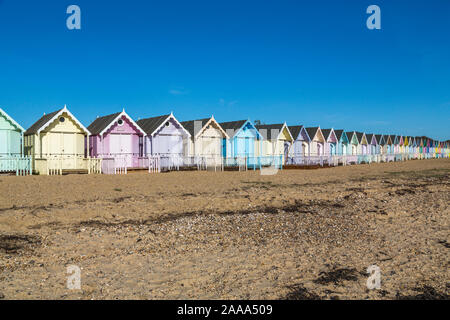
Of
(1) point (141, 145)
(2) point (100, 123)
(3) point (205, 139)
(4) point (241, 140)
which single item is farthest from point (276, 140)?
(2) point (100, 123)

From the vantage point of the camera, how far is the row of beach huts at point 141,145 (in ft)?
73.2

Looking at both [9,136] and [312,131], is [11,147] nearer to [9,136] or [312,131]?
[9,136]

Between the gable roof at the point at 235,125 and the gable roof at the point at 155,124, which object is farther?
the gable roof at the point at 235,125

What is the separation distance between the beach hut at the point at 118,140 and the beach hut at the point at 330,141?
23.1m

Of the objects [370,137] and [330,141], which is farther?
[370,137]

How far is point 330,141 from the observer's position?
42438 mm

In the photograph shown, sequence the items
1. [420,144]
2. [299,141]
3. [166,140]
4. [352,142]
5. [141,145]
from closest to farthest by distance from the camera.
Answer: [141,145] < [166,140] < [299,141] < [352,142] < [420,144]

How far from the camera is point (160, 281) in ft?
16.5

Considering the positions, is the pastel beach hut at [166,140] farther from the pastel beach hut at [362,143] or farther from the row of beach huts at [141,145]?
the pastel beach hut at [362,143]

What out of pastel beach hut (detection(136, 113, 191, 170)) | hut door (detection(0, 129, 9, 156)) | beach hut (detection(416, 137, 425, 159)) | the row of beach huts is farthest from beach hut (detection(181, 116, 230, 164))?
beach hut (detection(416, 137, 425, 159))

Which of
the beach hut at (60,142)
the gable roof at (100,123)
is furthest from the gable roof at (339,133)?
the beach hut at (60,142)

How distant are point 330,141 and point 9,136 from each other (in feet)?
105
